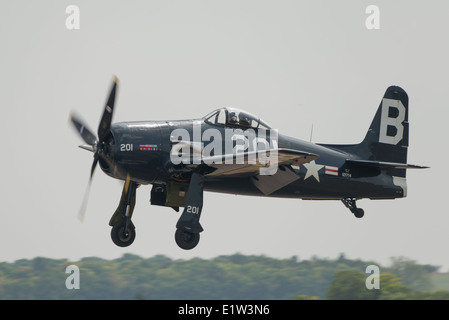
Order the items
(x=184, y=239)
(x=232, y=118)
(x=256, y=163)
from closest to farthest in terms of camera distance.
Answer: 1. (x=256, y=163)
2. (x=184, y=239)
3. (x=232, y=118)

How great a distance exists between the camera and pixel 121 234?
23.5 meters

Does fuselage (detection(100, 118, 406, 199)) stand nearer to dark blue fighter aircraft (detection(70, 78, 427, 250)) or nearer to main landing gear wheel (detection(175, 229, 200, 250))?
dark blue fighter aircraft (detection(70, 78, 427, 250))

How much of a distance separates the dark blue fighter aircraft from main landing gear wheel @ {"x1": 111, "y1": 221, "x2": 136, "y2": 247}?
27 millimetres

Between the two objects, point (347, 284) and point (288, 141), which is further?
point (347, 284)

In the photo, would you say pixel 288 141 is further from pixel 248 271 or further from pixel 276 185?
pixel 248 271

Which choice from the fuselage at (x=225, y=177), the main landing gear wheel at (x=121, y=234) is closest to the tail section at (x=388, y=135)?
the fuselage at (x=225, y=177)

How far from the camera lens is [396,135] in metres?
26.3

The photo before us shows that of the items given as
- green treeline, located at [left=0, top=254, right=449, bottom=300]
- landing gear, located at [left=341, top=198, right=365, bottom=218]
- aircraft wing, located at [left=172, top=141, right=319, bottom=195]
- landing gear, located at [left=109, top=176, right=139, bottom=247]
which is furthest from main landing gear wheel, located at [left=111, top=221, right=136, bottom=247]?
green treeline, located at [left=0, top=254, right=449, bottom=300]

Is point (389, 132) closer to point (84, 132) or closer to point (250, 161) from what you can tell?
point (250, 161)

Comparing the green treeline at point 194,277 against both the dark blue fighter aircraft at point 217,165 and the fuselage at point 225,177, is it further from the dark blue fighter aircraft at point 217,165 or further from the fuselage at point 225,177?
the dark blue fighter aircraft at point 217,165

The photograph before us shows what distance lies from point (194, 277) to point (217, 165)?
12.6 meters

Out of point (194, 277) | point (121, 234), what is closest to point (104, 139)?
point (121, 234)
